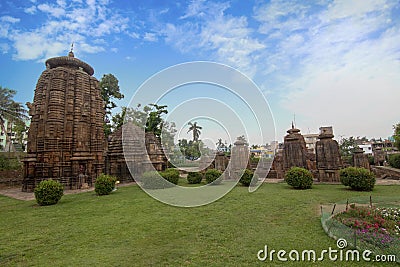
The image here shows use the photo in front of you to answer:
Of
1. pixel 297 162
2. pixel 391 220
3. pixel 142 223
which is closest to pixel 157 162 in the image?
pixel 297 162

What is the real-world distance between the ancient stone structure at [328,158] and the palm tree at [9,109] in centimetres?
3286

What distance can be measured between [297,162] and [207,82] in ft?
43.0

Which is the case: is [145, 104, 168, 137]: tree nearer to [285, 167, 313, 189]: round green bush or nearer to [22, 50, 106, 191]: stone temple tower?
[22, 50, 106, 191]: stone temple tower

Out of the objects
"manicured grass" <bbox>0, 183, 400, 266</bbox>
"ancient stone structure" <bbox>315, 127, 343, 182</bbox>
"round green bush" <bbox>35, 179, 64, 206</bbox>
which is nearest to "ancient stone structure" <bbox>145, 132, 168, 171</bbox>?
"round green bush" <bbox>35, 179, 64, 206</bbox>

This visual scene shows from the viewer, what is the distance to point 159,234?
5680 mm

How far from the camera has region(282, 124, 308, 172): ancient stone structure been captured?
1767cm

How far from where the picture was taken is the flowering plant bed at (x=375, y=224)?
14.1ft

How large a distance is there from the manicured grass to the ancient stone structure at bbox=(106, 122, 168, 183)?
37.3 ft

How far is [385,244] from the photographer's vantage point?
4172 mm

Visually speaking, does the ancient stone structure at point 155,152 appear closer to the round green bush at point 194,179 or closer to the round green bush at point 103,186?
the round green bush at point 194,179

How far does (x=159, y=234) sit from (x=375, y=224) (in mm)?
5198

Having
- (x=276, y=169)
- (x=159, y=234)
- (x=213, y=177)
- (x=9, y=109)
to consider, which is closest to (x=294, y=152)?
(x=276, y=169)

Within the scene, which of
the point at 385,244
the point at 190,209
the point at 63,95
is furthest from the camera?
the point at 63,95

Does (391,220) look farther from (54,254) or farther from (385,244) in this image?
(54,254)
